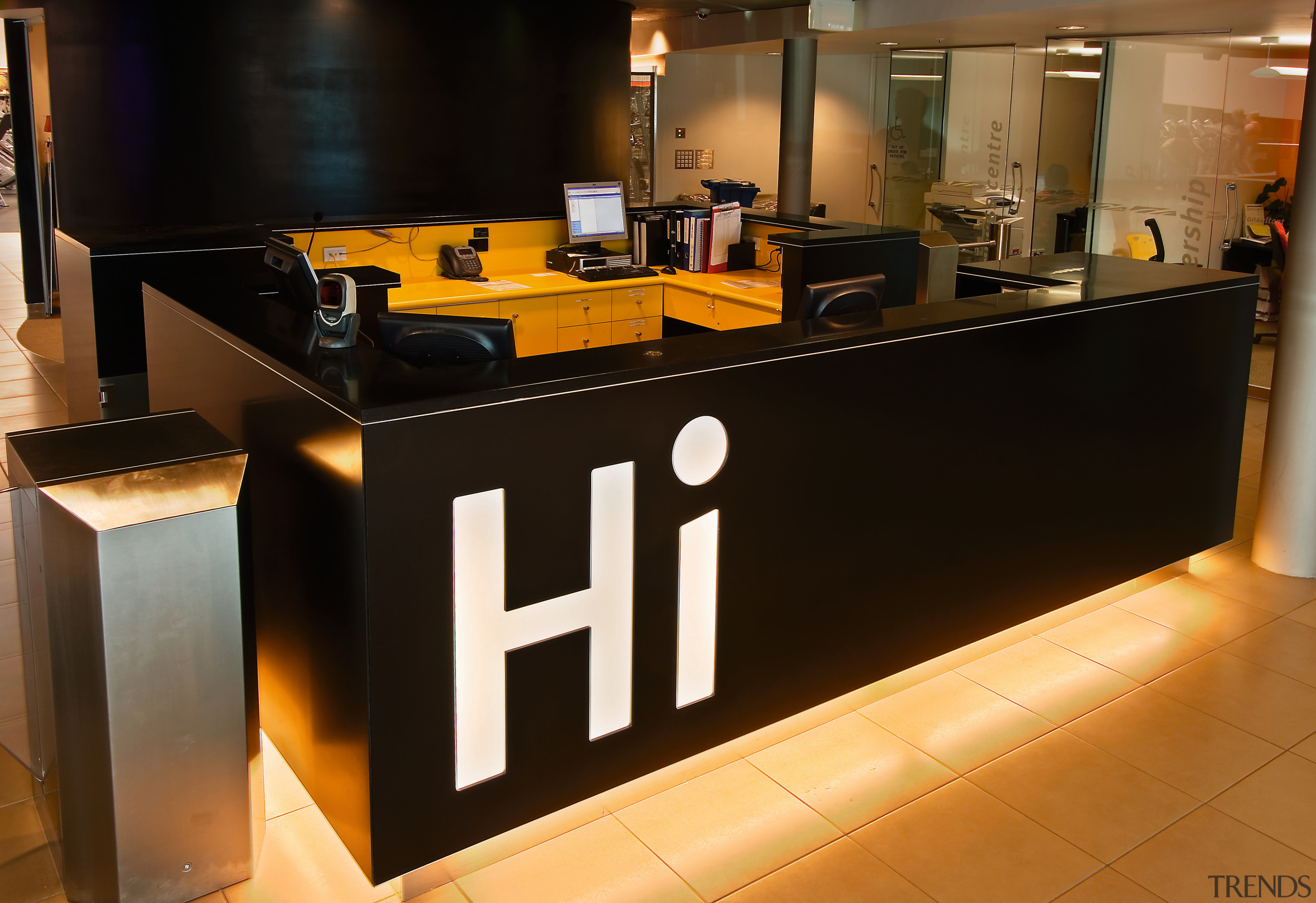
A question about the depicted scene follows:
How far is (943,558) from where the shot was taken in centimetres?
322

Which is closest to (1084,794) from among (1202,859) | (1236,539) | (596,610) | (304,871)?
(1202,859)

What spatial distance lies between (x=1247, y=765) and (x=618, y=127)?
7386mm

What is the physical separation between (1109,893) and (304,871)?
6.23 feet

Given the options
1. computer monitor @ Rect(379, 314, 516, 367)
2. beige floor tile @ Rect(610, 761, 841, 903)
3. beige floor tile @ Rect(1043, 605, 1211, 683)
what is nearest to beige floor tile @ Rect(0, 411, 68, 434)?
computer monitor @ Rect(379, 314, 516, 367)

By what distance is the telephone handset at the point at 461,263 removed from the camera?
18.7 ft

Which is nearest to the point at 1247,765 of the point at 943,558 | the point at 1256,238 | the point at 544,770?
the point at 943,558

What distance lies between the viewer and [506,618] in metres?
2.33

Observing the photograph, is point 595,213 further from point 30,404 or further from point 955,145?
point 955,145

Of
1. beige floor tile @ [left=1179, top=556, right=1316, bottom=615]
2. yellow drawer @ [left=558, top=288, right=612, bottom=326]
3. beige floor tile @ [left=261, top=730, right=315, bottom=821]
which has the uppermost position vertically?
yellow drawer @ [left=558, top=288, right=612, bottom=326]

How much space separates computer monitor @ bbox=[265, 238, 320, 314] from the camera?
2.95 metres

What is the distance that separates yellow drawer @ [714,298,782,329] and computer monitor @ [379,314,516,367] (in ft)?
9.71

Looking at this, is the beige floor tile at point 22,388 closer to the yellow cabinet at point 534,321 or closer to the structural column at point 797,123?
the yellow cabinet at point 534,321

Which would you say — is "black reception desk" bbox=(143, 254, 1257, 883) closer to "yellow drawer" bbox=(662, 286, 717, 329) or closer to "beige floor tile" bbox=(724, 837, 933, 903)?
"beige floor tile" bbox=(724, 837, 933, 903)

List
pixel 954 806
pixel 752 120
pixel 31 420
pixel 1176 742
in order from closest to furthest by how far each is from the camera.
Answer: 1. pixel 954 806
2. pixel 1176 742
3. pixel 31 420
4. pixel 752 120
